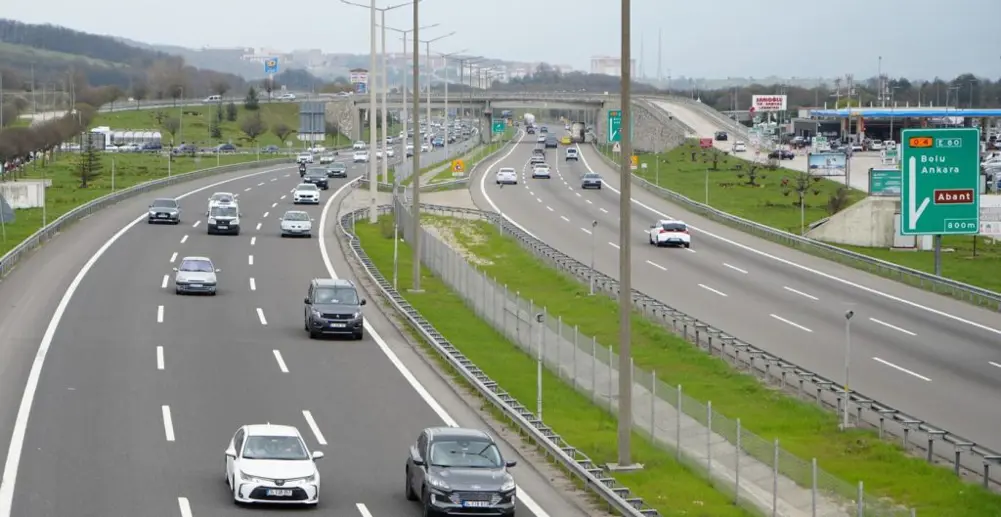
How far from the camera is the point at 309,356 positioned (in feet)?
144

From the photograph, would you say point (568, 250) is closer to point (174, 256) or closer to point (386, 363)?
point (174, 256)

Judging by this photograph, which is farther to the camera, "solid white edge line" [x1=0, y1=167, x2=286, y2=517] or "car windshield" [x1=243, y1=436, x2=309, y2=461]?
"solid white edge line" [x1=0, y1=167, x2=286, y2=517]

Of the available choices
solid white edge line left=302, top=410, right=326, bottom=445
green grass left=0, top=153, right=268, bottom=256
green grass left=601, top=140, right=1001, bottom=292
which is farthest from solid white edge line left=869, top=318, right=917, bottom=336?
green grass left=0, top=153, right=268, bottom=256

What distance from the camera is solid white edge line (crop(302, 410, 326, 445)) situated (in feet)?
107

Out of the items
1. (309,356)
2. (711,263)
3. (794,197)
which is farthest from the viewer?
(794,197)

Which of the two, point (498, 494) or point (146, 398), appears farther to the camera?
point (146, 398)

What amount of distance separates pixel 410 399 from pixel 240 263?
28.6 metres

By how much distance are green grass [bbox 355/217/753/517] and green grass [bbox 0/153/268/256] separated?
2129cm

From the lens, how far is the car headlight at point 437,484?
25078 mm

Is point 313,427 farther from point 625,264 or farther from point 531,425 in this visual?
point 625,264

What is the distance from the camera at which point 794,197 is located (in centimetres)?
11100

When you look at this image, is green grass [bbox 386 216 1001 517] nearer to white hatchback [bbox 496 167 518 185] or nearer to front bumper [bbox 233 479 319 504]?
front bumper [bbox 233 479 319 504]

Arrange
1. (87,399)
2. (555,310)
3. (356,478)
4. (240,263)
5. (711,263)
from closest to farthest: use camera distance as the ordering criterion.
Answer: (356,478) < (87,399) < (555,310) < (240,263) < (711,263)

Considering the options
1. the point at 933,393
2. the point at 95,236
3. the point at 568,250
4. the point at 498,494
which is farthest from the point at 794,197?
the point at 498,494
